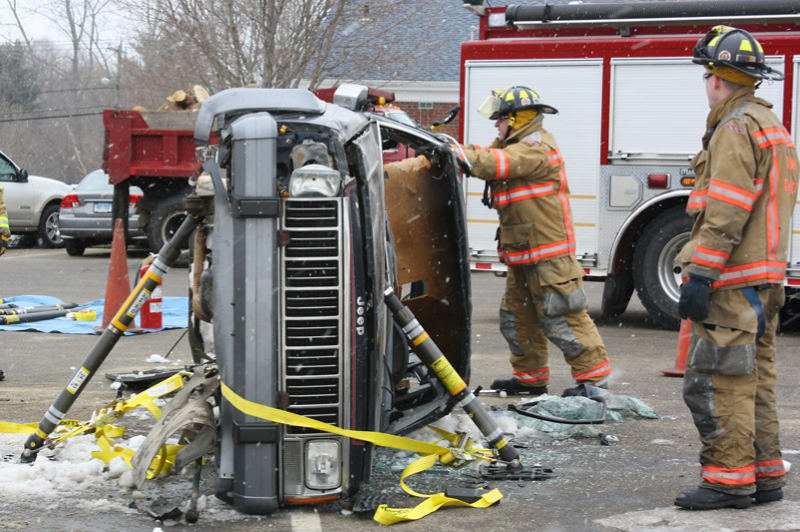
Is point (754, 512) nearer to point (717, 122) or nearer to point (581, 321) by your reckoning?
point (717, 122)

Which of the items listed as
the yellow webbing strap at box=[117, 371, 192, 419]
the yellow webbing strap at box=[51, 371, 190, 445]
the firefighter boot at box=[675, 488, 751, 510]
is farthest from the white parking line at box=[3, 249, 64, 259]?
the firefighter boot at box=[675, 488, 751, 510]

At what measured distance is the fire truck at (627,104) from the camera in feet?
29.2

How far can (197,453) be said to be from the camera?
3902 millimetres

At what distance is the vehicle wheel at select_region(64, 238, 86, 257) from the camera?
17.1 m

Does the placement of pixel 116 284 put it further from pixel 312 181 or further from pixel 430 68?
pixel 430 68

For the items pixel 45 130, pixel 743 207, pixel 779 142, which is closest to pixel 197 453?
pixel 743 207

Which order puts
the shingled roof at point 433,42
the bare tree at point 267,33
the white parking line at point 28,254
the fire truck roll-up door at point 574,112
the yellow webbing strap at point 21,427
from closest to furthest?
the yellow webbing strap at point 21,427, the fire truck roll-up door at point 574,112, the bare tree at point 267,33, the white parking line at point 28,254, the shingled roof at point 433,42

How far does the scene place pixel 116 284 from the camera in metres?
8.80

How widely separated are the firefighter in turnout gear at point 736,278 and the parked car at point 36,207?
15.8 meters

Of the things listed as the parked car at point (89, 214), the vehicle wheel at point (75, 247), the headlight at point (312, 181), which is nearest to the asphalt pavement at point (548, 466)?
the headlight at point (312, 181)

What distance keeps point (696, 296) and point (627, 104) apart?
5.44 metres

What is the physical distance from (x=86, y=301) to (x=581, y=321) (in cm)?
685

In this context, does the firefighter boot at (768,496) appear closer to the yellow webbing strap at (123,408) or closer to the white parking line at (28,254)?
the yellow webbing strap at (123,408)

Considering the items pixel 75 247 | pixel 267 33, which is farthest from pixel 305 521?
pixel 75 247
